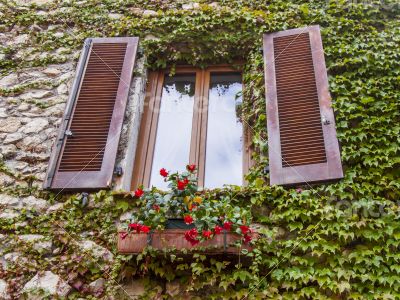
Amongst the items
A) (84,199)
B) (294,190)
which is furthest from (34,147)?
(294,190)

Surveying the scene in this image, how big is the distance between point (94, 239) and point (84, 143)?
0.81 meters

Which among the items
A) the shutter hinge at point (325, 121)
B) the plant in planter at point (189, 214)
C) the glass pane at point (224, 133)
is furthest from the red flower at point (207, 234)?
the shutter hinge at point (325, 121)

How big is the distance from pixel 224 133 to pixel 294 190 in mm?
965

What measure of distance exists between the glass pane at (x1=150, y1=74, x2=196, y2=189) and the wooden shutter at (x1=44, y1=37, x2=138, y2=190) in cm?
40

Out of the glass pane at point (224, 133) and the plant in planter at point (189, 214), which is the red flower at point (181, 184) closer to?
the plant in planter at point (189, 214)

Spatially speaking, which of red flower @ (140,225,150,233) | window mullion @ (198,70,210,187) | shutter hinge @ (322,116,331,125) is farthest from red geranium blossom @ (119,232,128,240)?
shutter hinge @ (322,116,331,125)

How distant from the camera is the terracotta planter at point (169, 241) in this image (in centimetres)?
301

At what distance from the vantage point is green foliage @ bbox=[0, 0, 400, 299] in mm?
3043

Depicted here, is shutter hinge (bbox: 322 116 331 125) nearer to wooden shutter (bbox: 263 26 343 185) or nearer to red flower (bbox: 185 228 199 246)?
wooden shutter (bbox: 263 26 343 185)

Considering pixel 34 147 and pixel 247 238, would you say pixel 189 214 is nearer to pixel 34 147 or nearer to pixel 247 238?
pixel 247 238

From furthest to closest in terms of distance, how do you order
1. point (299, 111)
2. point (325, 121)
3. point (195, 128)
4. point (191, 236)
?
point (195, 128)
point (299, 111)
point (325, 121)
point (191, 236)

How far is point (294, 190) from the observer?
3.40 metres

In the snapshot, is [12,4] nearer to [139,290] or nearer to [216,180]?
[216,180]

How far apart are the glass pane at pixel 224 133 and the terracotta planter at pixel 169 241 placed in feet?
2.65
